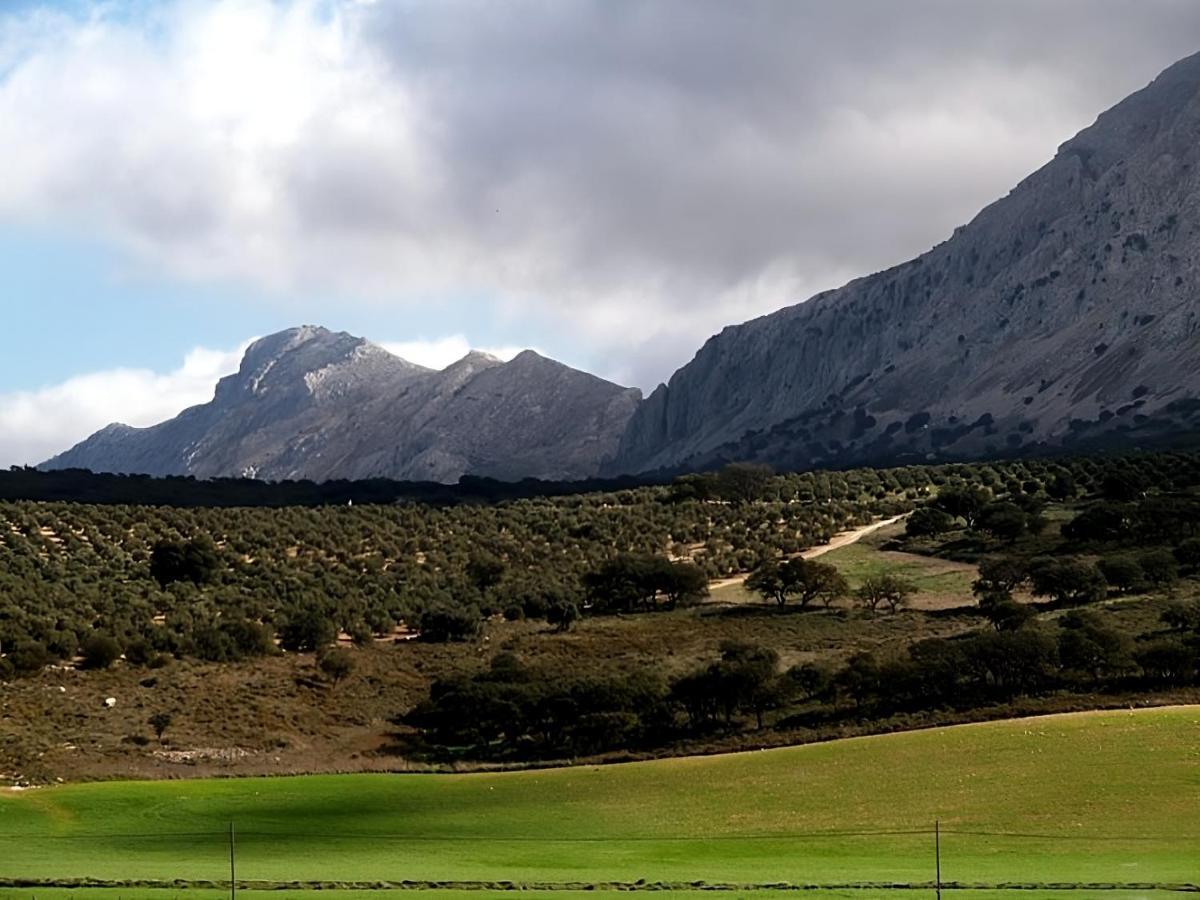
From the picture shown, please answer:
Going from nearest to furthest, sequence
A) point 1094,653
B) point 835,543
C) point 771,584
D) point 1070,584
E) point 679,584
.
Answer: point 1094,653, point 1070,584, point 771,584, point 679,584, point 835,543

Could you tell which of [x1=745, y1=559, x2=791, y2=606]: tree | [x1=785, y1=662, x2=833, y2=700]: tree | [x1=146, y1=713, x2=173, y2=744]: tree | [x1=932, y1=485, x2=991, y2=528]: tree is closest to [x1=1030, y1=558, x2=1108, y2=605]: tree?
[x1=745, y1=559, x2=791, y2=606]: tree

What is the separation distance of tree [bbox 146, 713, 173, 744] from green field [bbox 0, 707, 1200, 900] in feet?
27.4

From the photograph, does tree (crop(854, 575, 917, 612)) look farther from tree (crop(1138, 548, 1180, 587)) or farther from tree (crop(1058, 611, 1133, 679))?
tree (crop(1058, 611, 1133, 679))

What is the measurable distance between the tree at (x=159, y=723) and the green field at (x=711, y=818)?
329 inches

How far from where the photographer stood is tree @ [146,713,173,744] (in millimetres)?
54281

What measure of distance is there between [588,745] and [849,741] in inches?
402

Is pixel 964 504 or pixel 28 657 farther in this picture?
pixel 964 504

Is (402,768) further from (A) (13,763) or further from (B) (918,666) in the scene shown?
(B) (918,666)

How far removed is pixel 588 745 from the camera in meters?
53.6

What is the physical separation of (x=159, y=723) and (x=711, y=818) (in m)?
24.6

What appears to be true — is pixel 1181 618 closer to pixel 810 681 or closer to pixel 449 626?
pixel 810 681

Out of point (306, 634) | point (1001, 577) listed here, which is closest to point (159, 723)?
point (306, 634)

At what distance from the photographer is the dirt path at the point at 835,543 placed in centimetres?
8756

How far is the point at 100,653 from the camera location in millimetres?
61156
